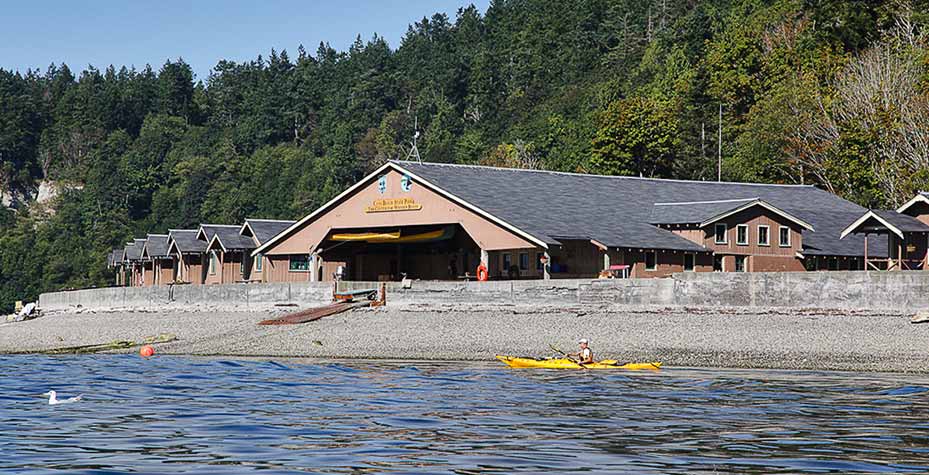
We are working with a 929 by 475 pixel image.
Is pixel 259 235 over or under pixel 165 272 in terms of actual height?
over

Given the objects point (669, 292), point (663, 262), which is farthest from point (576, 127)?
point (669, 292)

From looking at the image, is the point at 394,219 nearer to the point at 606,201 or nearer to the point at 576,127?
the point at 606,201

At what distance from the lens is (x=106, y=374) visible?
117 feet

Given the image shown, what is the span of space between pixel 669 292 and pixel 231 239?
4032 centimetres

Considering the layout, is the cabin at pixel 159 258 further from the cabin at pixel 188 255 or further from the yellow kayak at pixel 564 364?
the yellow kayak at pixel 564 364

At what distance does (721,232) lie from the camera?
197ft

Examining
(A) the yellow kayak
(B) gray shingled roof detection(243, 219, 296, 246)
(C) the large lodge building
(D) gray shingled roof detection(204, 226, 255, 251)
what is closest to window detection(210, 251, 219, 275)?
(D) gray shingled roof detection(204, 226, 255, 251)

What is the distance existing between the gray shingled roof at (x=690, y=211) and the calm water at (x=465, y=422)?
26.9 metres

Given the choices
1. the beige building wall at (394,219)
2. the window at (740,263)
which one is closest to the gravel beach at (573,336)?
the beige building wall at (394,219)

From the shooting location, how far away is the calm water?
18156mm

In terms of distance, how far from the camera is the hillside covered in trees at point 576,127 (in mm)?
80250

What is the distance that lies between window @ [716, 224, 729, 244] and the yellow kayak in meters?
24.8

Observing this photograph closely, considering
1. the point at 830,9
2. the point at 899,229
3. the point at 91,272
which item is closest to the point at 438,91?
the point at 91,272

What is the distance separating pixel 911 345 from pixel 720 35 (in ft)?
295
